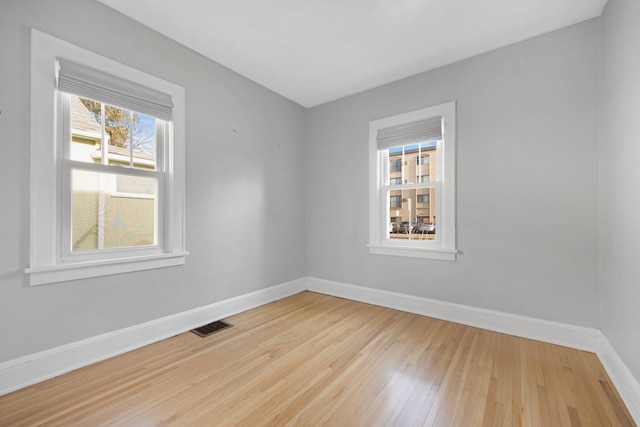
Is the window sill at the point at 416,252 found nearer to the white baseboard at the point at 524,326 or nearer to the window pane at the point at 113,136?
the white baseboard at the point at 524,326

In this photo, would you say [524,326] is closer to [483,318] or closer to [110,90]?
[483,318]

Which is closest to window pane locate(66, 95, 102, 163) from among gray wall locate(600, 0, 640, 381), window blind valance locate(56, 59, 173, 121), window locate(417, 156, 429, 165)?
window blind valance locate(56, 59, 173, 121)

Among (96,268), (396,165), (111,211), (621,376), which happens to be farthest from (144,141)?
(621,376)

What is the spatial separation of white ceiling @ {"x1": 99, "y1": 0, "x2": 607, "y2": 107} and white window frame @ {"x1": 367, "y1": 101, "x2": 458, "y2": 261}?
551 mm

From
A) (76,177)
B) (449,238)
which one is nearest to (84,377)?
(76,177)

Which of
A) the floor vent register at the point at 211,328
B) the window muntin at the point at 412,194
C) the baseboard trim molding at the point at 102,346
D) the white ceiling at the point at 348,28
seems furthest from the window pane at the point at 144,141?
the window muntin at the point at 412,194

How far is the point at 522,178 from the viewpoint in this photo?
8.36ft

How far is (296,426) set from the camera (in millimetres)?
1470

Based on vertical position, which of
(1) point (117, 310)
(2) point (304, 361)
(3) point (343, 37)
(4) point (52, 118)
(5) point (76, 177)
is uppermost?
(3) point (343, 37)

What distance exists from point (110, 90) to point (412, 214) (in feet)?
10.6

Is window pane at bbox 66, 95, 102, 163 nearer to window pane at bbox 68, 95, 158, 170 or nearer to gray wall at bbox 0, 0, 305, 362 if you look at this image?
window pane at bbox 68, 95, 158, 170

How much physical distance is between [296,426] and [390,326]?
5.13 ft

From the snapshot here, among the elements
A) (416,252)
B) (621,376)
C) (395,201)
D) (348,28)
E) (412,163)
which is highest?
(348,28)

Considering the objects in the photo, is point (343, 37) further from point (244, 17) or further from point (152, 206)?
point (152, 206)
